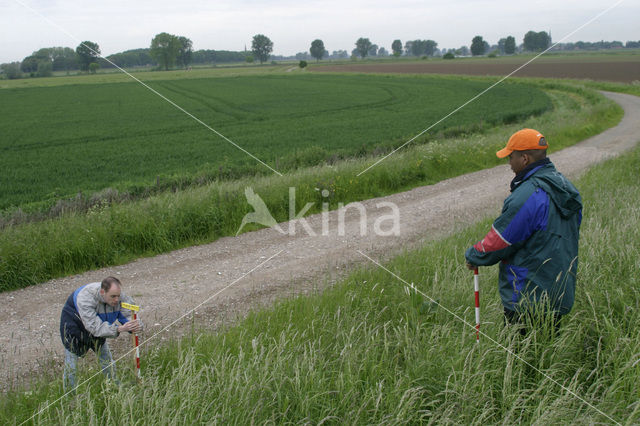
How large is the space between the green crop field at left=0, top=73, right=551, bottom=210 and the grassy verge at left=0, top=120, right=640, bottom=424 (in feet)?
32.9

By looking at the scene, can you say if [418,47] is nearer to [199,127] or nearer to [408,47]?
[408,47]

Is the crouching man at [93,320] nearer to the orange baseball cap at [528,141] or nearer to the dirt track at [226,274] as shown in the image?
the dirt track at [226,274]

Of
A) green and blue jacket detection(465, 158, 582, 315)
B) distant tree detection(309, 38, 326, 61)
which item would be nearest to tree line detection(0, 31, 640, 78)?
green and blue jacket detection(465, 158, 582, 315)

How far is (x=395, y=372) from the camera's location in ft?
13.1

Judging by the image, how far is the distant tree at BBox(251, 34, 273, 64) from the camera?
1099 inches

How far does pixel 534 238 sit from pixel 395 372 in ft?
5.30

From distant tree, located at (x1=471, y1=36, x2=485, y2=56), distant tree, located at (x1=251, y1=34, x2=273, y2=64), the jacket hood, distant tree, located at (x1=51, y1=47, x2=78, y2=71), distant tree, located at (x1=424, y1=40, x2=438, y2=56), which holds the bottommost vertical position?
the jacket hood

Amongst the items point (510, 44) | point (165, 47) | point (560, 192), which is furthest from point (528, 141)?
point (510, 44)

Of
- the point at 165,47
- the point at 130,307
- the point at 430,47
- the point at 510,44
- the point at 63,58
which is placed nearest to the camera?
the point at 130,307

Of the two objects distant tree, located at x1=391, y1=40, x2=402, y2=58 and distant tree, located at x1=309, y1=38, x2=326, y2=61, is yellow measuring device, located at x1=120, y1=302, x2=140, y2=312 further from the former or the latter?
distant tree, located at x1=391, y1=40, x2=402, y2=58

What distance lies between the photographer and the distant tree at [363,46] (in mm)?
143625

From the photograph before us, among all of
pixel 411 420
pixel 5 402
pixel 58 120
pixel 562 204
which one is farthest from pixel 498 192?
pixel 58 120

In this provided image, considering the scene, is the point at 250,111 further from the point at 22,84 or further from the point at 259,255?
the point at 22,84

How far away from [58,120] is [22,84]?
40578 millimetres
